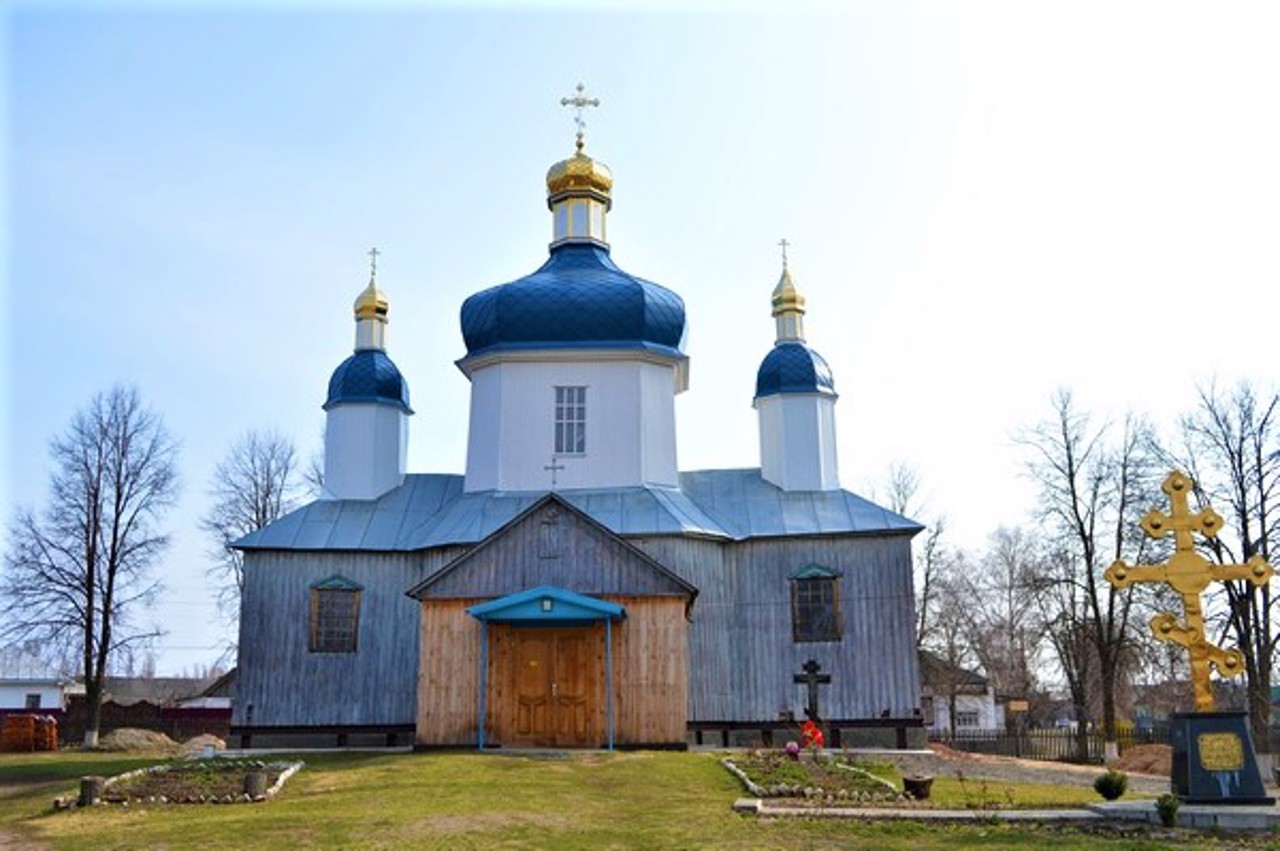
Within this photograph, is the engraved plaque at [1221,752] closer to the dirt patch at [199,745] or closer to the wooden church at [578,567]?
the wooden church at [578,567]

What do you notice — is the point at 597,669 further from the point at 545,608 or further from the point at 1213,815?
the point at 1213,815

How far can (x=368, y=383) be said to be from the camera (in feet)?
91.6

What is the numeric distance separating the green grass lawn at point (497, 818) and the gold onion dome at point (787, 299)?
1391 centimetres

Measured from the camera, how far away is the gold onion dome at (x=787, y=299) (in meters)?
28.9

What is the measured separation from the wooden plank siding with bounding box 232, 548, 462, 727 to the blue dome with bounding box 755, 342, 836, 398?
832cm

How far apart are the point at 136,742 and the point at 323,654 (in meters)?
7.69

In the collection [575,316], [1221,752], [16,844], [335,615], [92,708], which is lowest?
[16,844]

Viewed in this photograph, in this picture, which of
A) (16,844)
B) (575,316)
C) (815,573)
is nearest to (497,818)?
(16,844)

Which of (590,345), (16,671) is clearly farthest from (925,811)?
(16,671)

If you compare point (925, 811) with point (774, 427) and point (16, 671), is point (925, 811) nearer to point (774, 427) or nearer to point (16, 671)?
point (774, 427)

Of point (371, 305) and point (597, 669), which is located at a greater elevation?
point (371, 305)

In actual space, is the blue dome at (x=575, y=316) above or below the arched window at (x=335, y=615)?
above

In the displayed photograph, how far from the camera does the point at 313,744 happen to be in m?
24.2

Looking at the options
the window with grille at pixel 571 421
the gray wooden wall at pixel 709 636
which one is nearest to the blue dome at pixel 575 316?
the window with grille at pixel 571 421
